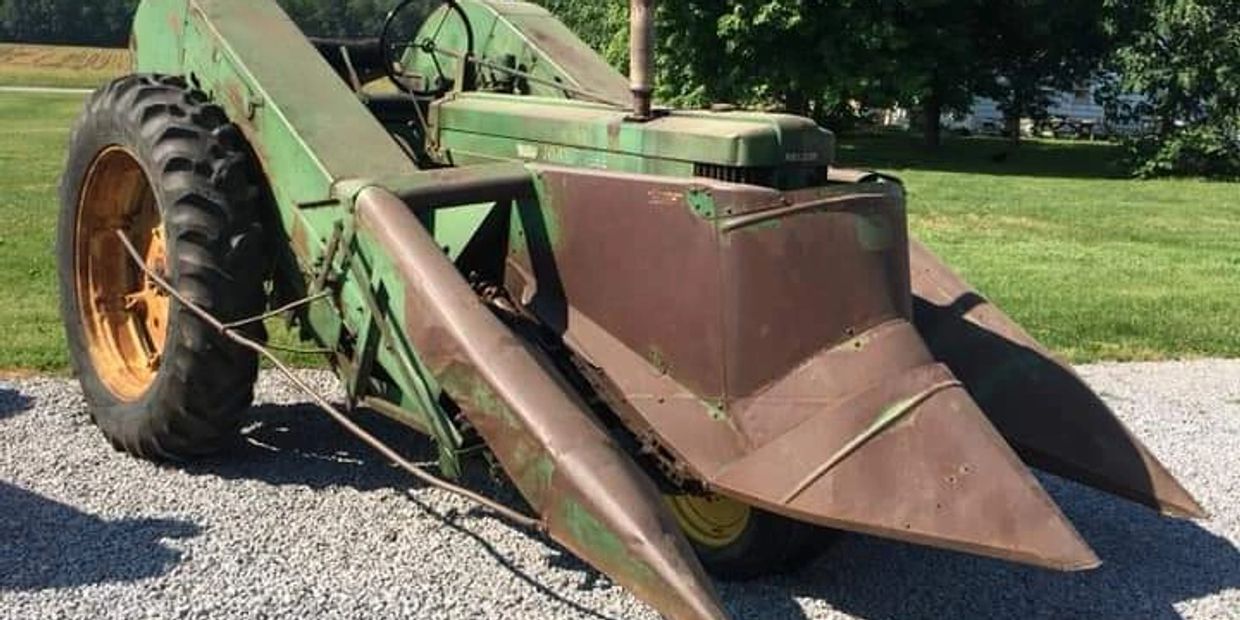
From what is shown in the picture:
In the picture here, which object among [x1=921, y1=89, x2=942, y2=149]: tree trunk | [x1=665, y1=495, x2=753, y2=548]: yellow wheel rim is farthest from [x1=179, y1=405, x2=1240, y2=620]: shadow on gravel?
[x1=921, y1=89, x2=942, y2=149]: tree trunk

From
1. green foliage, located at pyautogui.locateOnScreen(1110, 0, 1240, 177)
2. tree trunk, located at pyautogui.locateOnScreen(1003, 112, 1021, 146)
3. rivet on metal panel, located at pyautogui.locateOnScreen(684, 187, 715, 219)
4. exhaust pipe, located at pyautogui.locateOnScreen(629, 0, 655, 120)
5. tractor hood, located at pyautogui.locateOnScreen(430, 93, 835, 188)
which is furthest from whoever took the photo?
tree trunk, located at pyautogui.locateOnScreen(1003, 112, 1021, 146)

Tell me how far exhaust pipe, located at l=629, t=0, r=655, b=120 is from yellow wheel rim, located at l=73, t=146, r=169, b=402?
2.14 metres

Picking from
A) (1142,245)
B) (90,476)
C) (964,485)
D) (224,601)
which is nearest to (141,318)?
(90,476)

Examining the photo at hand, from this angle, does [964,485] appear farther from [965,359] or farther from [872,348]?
[965,359]

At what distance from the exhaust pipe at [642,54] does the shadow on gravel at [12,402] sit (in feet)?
10.7

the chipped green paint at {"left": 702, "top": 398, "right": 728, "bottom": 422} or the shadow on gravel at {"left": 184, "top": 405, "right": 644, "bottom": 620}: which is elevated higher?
the chipped green paint at {"left": 702, "top": 398, "right": 728, "bottom": 422}

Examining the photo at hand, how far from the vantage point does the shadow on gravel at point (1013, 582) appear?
13.1 ft

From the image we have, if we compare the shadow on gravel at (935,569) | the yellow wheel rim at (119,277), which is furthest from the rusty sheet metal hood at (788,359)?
the yellow wheel rim at (119,277)

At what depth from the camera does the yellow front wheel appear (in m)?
3.88

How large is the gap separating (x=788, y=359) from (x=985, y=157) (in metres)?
27.0

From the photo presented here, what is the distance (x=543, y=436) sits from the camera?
328 centimetres

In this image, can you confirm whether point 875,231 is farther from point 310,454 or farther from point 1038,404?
point 310,454

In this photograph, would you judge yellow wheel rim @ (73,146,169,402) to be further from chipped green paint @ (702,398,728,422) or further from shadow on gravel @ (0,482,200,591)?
chipped green paint @ (702,398,728,422)

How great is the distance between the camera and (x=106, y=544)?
13.9 ft
